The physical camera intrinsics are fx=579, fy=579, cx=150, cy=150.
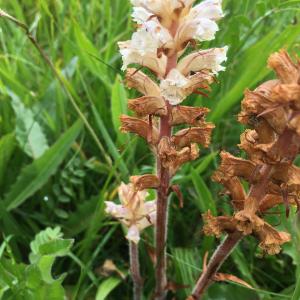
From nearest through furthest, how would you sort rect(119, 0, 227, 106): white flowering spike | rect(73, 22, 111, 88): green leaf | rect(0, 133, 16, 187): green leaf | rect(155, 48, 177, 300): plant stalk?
rect(119, 0, 227, 106): white flowering spike, rect(155, 48, 177, 300): plant stalk, rect(0, 133, 16, 187): green leaf, rect(73, 22, 111, 88): green leaf

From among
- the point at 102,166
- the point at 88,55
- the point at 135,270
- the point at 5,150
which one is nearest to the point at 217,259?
the point at 135,270

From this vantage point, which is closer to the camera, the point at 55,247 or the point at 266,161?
the point at 266,161

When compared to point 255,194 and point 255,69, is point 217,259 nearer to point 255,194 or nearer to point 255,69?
point 255,194

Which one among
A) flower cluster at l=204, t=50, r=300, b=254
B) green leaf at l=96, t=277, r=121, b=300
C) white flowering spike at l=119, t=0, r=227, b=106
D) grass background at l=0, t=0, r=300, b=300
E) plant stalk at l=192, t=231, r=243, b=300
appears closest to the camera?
flower cluster at l=204, t=50, r=300, b=254

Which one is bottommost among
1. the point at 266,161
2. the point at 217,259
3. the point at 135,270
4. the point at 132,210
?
the point at 135,270

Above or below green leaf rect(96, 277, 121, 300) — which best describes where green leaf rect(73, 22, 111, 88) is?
above

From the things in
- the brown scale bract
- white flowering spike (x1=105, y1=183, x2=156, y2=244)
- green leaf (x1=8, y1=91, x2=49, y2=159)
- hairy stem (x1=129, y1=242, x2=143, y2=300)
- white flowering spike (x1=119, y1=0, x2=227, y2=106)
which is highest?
white flowering spike (x1=119, y1=0, x2=227, y2=106)

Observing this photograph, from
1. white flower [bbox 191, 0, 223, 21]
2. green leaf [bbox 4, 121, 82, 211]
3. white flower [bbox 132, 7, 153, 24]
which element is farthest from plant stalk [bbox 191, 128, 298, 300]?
green leaf [bbox 4, 121, 82, 211]

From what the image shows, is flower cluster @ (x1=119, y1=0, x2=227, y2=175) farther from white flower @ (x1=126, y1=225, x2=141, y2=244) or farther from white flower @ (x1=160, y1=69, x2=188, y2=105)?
white flower @ (x1=126, y1=225, x2=141, y2=244)

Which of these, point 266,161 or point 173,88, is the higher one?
point 173,88
